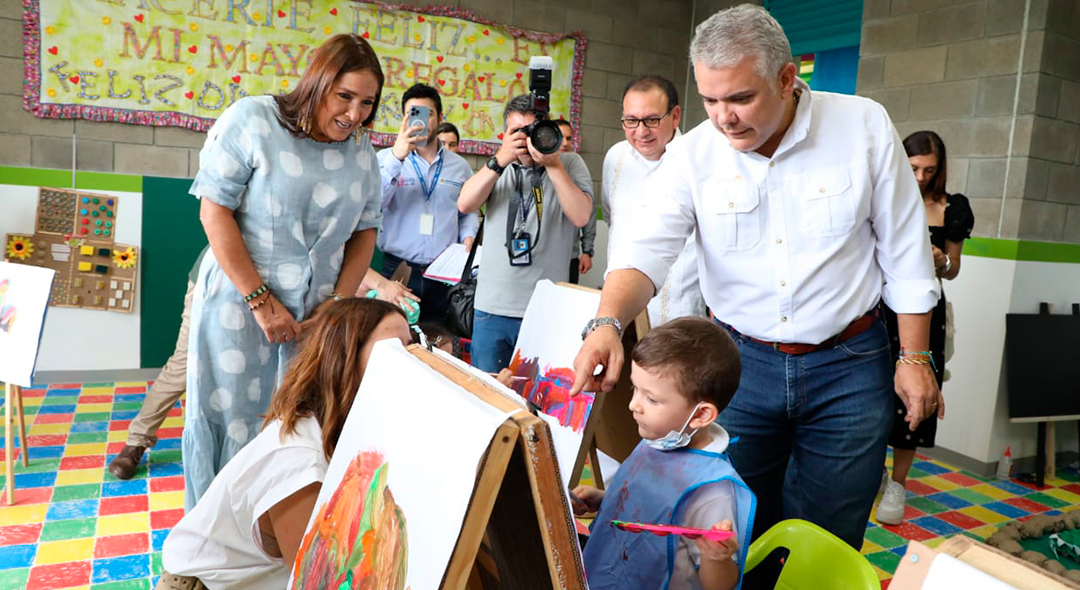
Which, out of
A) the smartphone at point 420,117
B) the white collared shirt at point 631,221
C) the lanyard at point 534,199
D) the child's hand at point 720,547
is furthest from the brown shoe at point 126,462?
the child's hand at point 720,547

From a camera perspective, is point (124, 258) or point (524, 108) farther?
point (124, 258)

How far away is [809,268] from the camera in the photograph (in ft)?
4.75

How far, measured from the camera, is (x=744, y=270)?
152 centimetres

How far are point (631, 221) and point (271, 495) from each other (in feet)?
4.68

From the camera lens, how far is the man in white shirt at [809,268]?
1436 millimetres

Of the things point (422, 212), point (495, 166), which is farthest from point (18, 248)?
point (495, 166)

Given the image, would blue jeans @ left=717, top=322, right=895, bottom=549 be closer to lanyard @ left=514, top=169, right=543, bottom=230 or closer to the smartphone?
lanyard @ left=514, top=169, right=543, bottom=230

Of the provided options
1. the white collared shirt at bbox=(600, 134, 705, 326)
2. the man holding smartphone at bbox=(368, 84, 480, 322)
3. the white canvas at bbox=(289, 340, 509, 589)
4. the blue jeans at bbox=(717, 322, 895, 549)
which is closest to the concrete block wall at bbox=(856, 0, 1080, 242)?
the white collared shirt at bbox=(600, 134, 705, 326)

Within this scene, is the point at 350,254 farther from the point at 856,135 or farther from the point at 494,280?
the point at 856,135

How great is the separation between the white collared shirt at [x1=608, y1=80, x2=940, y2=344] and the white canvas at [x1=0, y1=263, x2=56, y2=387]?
6.48 feet

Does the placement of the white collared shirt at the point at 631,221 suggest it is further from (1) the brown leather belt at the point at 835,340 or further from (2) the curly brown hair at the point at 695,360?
(2) the curly brown hair at the point at 695,360

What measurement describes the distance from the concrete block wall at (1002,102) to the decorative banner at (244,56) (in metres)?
2.25

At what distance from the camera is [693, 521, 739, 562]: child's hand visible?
3.32 feet

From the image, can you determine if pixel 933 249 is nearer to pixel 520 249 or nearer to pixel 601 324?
pixel 520 249
